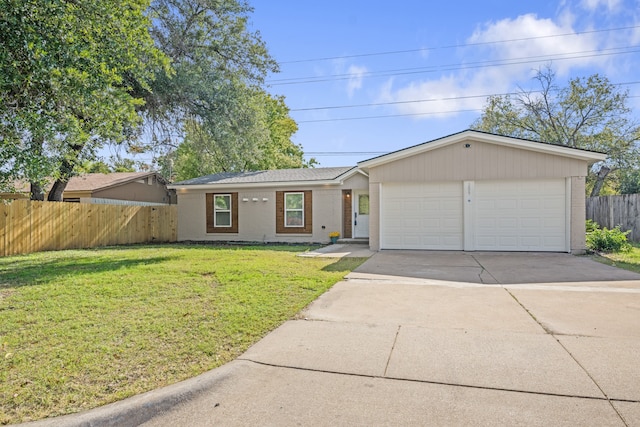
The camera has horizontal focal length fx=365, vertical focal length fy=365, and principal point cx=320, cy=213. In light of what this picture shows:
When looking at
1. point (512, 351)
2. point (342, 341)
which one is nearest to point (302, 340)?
point (342, 341)

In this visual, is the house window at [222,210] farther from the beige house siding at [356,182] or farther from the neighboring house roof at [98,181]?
the neighboring house roof at [98,181]

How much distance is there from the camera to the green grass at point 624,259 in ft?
25.2

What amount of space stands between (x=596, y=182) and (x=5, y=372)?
87.0 ft

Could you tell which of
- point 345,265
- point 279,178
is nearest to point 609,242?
point 345,265

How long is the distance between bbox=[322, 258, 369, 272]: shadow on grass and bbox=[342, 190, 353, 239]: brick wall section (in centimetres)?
498

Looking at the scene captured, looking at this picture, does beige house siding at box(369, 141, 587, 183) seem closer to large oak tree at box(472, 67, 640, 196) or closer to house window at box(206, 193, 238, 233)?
house window at box(206, 193, 238, 233)

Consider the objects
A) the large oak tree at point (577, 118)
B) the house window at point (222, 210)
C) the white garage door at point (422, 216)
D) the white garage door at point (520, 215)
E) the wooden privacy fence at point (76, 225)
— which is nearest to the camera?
the white garage door at point (520, 215)

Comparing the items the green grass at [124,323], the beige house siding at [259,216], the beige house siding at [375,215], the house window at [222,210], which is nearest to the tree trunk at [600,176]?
the beige house siding at [259,216]

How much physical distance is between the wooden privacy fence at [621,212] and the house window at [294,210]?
11.1m

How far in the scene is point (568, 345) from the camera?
338 centimetres

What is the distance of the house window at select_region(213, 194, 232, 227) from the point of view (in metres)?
15.5

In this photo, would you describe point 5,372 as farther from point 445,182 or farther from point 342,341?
point 445,182

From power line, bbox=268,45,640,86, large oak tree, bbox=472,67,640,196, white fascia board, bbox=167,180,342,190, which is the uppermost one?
power line, bbox=268,45,640,86

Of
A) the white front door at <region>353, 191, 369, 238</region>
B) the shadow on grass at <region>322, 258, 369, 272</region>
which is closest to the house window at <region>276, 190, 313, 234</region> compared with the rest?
the white front door at <region>353, 191, 369, 238</region>
